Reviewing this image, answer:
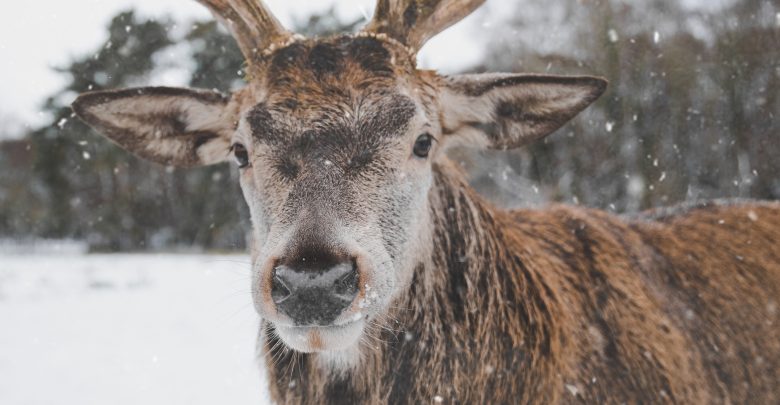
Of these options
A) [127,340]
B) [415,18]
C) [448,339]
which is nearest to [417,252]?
[448,339]

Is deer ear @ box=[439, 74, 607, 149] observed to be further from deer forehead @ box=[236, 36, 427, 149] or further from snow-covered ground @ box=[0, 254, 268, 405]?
snow-covered ground @ box=[0, 254, 268, 405]

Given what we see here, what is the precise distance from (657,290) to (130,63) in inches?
631

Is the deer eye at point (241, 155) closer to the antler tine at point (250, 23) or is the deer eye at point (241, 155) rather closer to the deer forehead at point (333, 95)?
the deer forehead at point (333, 95)

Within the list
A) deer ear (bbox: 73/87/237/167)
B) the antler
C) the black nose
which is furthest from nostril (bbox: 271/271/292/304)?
the antler

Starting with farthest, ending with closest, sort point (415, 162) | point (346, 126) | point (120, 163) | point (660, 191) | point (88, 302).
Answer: point (120, 163), point (660, 191), point (88, 302), point (415, 162), point (346, 126)

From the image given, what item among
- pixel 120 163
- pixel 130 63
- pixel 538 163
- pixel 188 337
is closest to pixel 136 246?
pixel 120 163

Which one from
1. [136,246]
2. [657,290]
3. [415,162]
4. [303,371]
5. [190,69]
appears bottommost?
[136,246]

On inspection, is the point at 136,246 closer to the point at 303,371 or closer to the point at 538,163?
the point at 538,163

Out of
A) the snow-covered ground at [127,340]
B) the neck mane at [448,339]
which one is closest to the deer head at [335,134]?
the neck mane at [448,339]

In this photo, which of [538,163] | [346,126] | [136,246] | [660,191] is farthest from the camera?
[136,246]

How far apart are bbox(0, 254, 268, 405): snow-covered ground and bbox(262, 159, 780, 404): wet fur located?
708 millimetres

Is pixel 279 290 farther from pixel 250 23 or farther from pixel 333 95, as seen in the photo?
pixel 250 23

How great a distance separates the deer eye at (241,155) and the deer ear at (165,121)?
23 centimetres

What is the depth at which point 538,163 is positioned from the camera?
19.6 meters
